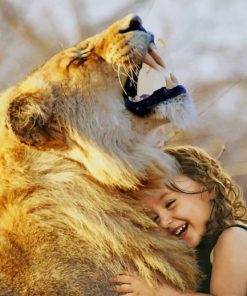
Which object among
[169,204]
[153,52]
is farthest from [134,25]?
[169,204]

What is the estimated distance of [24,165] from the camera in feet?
6.93

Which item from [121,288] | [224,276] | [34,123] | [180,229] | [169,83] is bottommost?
[224,276]

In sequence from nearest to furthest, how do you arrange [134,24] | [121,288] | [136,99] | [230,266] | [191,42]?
[121,288] → [230,266] → [134,24] → [136,99] → [191,42]

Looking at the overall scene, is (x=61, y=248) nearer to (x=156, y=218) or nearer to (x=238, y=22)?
(x=156, y=218)

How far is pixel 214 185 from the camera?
7.93 ft

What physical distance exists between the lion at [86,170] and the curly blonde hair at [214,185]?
10 cm

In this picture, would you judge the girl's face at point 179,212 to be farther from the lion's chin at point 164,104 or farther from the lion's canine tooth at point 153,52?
the lion's canine tooth at point 153,52

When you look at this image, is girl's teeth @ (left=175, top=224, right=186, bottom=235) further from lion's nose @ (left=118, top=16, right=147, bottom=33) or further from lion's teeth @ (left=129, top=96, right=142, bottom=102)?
lion's nose @ (left=118, top=16, right=147, bottom=33)

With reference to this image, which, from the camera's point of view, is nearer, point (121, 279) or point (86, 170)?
point (121, 279)

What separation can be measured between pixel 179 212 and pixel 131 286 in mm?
353

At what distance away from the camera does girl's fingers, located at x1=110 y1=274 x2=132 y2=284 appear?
2019 mm

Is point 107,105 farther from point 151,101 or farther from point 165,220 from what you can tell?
point 165,220

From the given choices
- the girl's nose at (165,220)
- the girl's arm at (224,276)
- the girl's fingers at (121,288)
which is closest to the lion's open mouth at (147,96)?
the girl's nose at (165,220)

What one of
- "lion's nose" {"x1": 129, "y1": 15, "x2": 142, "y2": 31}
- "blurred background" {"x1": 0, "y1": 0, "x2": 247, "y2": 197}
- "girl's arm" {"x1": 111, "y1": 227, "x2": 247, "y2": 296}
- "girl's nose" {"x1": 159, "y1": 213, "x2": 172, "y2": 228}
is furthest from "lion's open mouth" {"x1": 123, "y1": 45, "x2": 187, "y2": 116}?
Result: "blurred background" {"x1": 0, "y1": 0, "x2": 247, "y2": 197}
